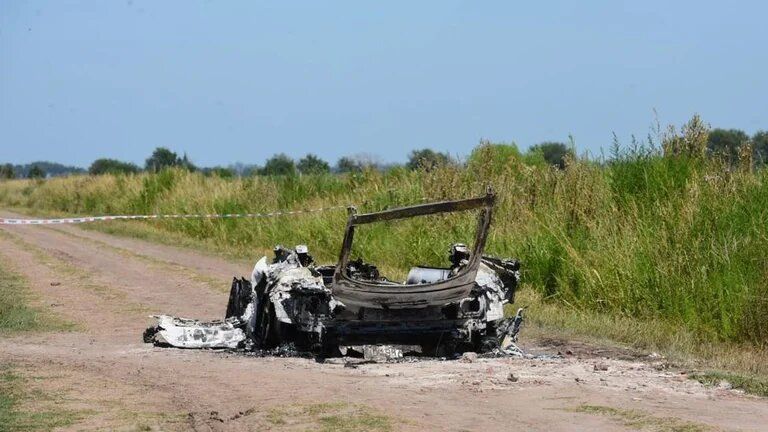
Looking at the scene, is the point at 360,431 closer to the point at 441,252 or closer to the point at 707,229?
the point at 707,229

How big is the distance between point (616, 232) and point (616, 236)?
0.32 meters

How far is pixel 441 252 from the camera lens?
67.5 ft

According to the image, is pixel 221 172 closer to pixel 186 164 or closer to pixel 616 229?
pixel 186 164

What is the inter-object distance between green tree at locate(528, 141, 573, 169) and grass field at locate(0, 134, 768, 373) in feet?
1.21

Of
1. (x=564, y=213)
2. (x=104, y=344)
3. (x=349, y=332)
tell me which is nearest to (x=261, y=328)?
(x=349, y=332)

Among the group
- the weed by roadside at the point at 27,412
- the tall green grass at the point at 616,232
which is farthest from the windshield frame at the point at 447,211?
the tall green grass at the point at 616,232

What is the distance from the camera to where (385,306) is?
1164 cm

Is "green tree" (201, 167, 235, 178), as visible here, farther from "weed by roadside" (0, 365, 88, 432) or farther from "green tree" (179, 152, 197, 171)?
"weed by roadside" (0, 365, 88, 432)

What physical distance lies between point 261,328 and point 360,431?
4376 mm

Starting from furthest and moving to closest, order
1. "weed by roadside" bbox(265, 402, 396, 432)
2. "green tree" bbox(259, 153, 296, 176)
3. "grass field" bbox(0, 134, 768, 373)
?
1. "green tree" bbox(259, 153, 296, 176)
2. "grass field" bbox(0, 134, 768, 373)
3. "weed by roadside" bbox(265, 402, 396, 432)

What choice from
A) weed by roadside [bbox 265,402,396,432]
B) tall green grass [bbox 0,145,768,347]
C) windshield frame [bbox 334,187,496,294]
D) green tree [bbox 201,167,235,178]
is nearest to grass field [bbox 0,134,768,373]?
tall green grass [bbox 0,145,768,347]

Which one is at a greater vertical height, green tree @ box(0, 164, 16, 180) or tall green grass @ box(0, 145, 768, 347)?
green tree @ box(0, 164, 16, 180)

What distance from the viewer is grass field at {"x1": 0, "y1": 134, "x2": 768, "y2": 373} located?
47.3 feet

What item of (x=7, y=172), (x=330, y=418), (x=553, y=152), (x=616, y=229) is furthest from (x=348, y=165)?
(x=7, y=172)
